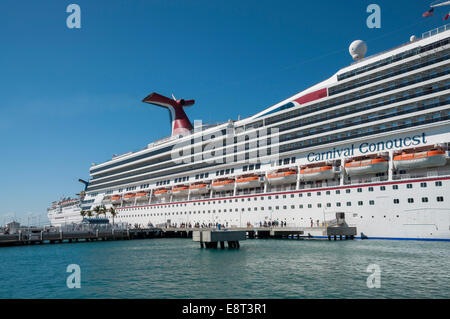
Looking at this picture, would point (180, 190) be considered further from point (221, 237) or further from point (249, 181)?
point (221, 237)

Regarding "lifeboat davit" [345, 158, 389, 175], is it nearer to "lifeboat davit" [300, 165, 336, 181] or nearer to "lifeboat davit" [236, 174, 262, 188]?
"lifeboat davit" [300, 165, 336, 181]

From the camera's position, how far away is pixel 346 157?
35.6 metres

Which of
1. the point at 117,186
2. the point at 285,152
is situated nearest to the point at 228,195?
the point at 285,152

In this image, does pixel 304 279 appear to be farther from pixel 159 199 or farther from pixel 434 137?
pixel 159 199

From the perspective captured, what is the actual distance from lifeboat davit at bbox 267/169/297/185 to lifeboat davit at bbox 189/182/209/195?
12.7 m

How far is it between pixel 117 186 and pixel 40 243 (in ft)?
94.5

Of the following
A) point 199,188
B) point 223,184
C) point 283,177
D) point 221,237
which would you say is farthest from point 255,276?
point 199,188

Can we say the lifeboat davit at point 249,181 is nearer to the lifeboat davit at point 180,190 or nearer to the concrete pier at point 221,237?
the lifeboat davit at point 180,190

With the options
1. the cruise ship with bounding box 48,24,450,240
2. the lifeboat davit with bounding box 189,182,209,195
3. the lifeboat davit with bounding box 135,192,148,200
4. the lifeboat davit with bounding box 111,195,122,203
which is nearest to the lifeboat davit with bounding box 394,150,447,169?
the cruise ship with bounding box 48,24,450,240

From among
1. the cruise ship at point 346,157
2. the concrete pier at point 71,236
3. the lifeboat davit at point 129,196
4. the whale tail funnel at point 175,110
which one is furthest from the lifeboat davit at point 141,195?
the whale tail funnel at point 175,110

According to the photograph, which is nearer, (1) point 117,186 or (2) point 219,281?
(2) point 219,281

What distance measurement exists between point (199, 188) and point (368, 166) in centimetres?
2537

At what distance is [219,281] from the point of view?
15.8m

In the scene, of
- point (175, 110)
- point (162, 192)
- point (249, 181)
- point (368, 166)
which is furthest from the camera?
point (175, 110)
